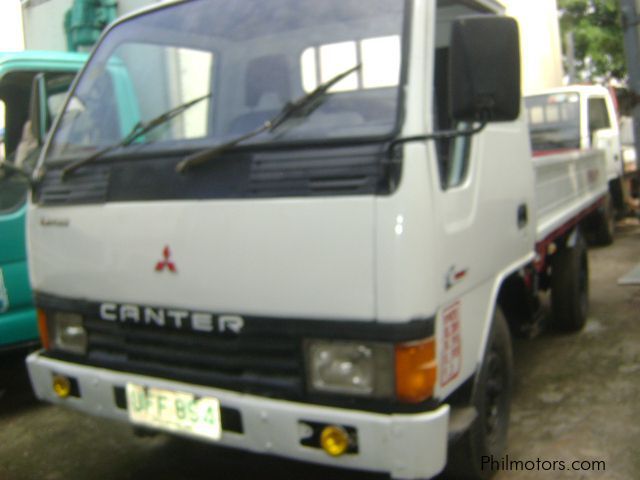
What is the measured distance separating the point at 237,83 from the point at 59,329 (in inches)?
49.2

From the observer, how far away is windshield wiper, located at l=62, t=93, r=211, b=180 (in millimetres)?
2670

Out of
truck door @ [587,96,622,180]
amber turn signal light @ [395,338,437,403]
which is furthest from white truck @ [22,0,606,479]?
truck door @ [587,96,622,180]

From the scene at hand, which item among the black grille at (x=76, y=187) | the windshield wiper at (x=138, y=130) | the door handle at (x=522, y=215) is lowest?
the door handle at (x=522, y=215)

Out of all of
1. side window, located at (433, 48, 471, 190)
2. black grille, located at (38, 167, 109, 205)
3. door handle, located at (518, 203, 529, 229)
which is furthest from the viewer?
door handle, located at (518, 203, 529, 229)

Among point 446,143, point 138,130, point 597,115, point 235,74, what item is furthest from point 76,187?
point 597,115

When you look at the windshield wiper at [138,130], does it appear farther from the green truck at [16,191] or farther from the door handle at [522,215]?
the door handle at [522,215]

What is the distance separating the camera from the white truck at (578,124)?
840 cm

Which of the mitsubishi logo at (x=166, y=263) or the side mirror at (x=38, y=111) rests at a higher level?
the side mirror at (x=38, y=111)

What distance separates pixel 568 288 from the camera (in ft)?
15.5

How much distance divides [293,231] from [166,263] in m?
0.53

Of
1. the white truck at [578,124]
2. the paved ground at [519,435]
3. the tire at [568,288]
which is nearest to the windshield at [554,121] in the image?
the white truck at [578,124]

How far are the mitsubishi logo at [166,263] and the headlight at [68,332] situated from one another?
515 mm

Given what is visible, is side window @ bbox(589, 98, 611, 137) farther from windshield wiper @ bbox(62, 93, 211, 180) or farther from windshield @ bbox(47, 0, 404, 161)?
windshield wiper @ bbox(62, 93, 211, 180)

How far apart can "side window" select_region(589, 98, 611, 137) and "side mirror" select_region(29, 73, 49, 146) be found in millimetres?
6832
